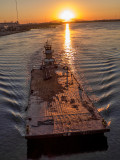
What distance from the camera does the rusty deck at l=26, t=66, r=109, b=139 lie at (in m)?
16.4

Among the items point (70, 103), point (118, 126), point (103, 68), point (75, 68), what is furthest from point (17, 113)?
point (103, 68)

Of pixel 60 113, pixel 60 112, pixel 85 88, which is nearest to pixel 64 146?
pixel 60 113

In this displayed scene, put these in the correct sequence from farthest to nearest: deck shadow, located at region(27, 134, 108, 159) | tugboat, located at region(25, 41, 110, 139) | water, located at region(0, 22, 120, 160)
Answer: water, located at region(0, 22, 120, 160)
deck shadow, located at region(27, 134, 108, 159)
tugboat, located at region(25, 41, 110, 139)

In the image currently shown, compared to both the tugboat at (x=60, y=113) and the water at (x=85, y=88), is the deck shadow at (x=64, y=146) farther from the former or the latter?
the tugboat at (x=60, y=113)

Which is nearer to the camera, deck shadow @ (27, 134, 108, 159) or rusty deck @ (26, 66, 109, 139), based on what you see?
rusty deck @ (26, 66, 109, 139)

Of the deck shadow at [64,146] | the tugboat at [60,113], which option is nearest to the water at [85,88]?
the deck shadow at [64,146]

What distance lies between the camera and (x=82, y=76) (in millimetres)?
38844

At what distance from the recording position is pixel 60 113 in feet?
62.8

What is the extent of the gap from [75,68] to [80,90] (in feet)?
67.5

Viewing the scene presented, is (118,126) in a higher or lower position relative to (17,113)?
lower

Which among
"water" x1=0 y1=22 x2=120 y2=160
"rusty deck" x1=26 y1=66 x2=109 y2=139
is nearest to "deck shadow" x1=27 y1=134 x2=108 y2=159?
"water" x1=0 y1=22 x2=120 y2=160

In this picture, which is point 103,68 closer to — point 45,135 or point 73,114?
point 73,114

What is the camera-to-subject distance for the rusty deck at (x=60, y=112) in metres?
16.4

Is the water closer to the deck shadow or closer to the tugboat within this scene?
the deck shadow
